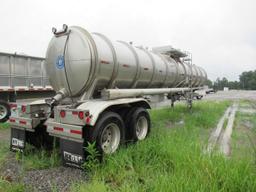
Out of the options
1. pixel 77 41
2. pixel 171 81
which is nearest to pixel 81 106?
pixel 77 41

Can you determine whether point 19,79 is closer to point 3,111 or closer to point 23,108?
point 3,111

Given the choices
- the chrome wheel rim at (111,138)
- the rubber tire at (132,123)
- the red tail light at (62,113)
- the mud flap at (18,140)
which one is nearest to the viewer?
the red tail light at (62,113)

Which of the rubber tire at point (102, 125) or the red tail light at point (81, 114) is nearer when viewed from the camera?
the red tail light at point (81, 114)

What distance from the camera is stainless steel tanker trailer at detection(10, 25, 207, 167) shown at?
13.1 feet

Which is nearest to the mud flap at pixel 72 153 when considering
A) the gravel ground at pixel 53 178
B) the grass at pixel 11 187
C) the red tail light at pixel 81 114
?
the gravel ground at pixel 53 178

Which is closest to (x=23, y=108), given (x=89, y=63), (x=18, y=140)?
(x=18, y=140)

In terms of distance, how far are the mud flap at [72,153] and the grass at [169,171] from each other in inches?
11.8

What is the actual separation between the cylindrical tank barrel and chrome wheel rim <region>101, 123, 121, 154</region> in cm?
94

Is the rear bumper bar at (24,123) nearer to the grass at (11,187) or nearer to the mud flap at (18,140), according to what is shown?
the mud flap at (18,140)

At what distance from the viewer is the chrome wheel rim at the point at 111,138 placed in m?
4.39

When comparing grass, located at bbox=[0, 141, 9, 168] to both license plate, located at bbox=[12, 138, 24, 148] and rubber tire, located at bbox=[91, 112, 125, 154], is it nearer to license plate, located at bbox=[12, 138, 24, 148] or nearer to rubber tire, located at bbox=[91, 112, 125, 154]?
license plate, located at bbox=[12, 138, 24, 148]

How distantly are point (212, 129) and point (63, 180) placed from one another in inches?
212

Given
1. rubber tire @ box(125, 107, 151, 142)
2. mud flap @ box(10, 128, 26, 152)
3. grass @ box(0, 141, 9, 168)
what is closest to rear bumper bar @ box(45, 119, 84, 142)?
mud flap @ box(10, 128, 26, 152)

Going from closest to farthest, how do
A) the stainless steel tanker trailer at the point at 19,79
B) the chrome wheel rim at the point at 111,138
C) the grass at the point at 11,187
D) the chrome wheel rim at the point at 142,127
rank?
the grass at the point at 11,187
the chrome wheel rim at the point at 111,138
the chrome wheel rim at the point at 142,127
the stainless steel tanker trailer at the point at 19,79
